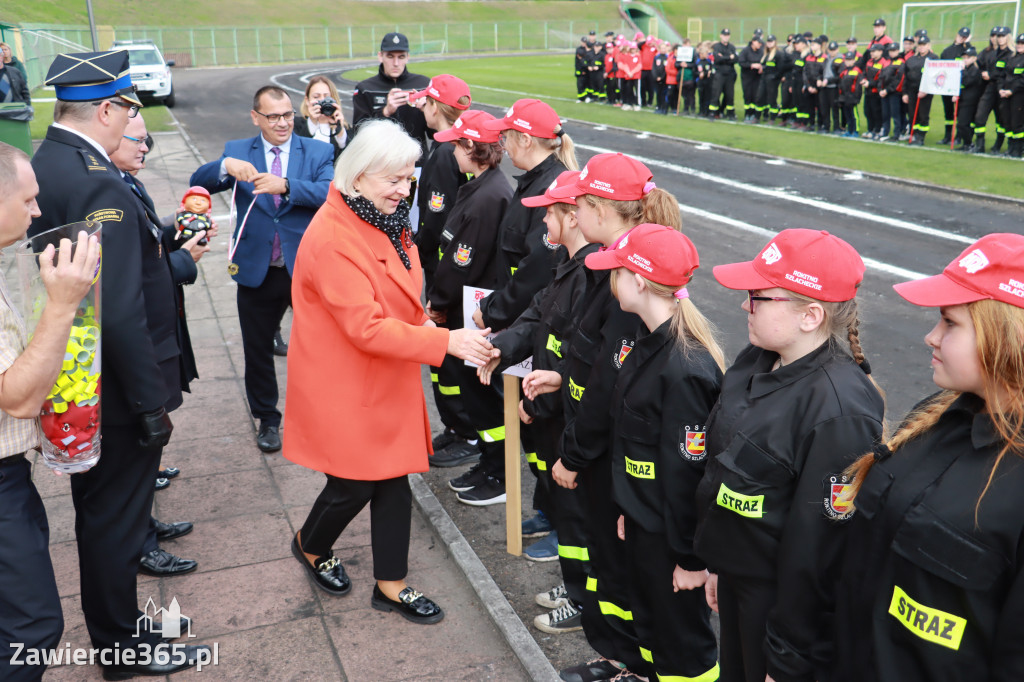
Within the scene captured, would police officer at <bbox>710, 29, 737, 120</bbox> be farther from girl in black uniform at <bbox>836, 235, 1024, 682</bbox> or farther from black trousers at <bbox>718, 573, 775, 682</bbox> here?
girl in black uniform at <bbox>836, 235, 1024, 682</bbox>

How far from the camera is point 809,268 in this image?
269cm

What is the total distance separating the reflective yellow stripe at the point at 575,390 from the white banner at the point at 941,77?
1731cm

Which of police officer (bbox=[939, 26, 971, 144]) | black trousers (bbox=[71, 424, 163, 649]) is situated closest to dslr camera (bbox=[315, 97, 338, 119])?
black trousers (bbox=[71, 424, 163, 649])

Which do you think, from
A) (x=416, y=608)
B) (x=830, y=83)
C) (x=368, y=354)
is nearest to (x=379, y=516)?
(x=416, y=608)

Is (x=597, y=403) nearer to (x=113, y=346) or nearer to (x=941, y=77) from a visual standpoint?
(x=113, y=346)

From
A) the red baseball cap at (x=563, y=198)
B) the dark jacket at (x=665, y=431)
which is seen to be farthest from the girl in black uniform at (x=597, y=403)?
the dark jacket at (x=665, y=431)

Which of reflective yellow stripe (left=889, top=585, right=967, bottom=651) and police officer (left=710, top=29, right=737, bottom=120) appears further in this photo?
police officer (left=710, top=29, right=737, bottom=120)

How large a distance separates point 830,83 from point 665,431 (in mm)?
20005

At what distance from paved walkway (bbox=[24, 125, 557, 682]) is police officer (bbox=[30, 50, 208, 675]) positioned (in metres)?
0.39

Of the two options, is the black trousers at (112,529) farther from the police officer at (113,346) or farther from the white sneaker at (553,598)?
the white sneaker at (553,598)

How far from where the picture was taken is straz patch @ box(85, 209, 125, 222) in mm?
3541

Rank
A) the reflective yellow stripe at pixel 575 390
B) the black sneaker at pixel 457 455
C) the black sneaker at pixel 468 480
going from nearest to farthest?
the reflective yellow stripe at pixel 575 390, the black sneaker at pixel 468 480, the black sneaker at pixel 457 455

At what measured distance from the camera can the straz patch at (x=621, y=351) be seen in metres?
3.45

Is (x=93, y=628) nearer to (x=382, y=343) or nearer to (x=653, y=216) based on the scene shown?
(x=382, y=343)
